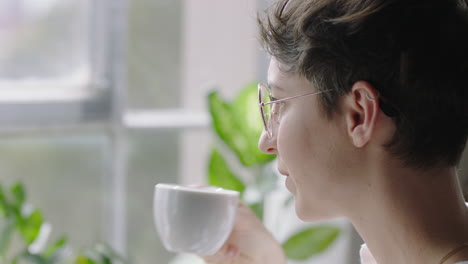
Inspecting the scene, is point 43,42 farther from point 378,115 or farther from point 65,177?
point 378,115

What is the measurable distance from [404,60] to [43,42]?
5.12ft

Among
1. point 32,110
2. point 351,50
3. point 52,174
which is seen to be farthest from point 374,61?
point 52,174

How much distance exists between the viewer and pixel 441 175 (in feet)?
2.56

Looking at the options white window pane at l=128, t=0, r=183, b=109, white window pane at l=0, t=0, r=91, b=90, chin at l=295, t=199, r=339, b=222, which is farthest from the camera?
white window pane at l=128, t=0, r=183, b=109

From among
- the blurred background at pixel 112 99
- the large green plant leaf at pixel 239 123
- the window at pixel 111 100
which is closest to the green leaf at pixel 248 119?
the large green plant leaf at pixel 239 123

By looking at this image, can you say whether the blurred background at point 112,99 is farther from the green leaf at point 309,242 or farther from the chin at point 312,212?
the chin at point 312,212

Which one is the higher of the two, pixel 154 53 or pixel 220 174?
pixel 154 53

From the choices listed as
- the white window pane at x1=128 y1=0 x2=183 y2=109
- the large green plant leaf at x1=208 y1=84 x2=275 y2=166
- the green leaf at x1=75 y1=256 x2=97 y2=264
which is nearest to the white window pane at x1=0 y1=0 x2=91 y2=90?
the white window pane at x1=128 y1=0 x2=183 y2=109

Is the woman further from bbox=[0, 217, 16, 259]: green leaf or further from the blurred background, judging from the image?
the blurred background

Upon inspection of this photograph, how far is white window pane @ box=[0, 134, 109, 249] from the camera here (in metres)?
2.05

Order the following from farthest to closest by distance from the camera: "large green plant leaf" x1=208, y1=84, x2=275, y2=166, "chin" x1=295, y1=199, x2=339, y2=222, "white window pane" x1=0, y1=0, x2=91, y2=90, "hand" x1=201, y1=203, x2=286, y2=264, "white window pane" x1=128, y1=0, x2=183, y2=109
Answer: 1. "white window pane" x1=128, y1=0, x2=183, y2=109
2. "white window pane" x1=0, y1=0, x2=91, y2=90
3. "large green plant leaf" x1=208, y1=84, x2=275, y2=166
4. "hand" x1=201, y1=203, x2=286, y2=264
5. "chin" x1=295, y1=199, x2=339, y2=222

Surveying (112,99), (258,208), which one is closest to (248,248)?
(258,208)

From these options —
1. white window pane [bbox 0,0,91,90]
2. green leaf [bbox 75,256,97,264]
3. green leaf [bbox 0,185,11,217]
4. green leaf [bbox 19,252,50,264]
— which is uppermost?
white window pane [bbox 0,0,91,90]

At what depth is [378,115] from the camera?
0.75m
